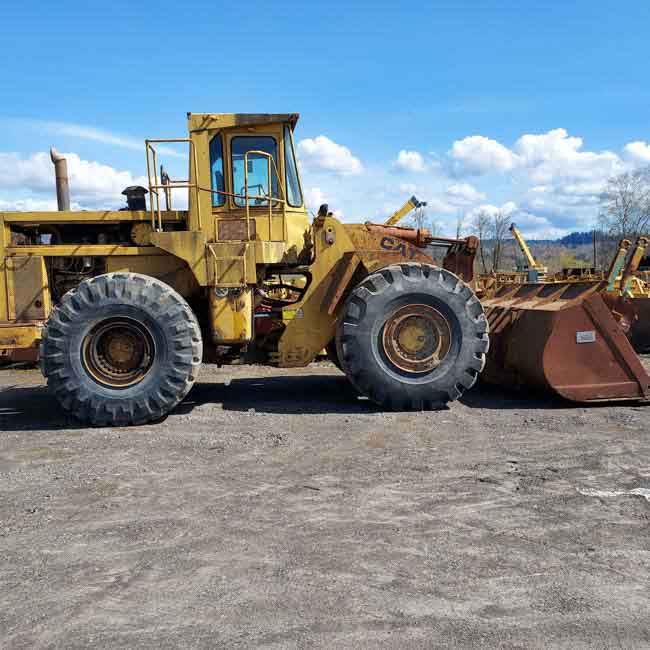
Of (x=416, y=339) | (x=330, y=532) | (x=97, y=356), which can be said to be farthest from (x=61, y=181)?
(x=330, y=532)

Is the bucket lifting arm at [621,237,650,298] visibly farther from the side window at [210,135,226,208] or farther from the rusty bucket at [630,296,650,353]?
the side window at [210,135,226,208]

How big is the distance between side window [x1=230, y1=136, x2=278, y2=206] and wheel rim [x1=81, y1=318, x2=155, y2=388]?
189 centimetres

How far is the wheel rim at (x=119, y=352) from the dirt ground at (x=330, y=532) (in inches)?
22.1

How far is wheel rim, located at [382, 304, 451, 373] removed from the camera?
23.3 feet

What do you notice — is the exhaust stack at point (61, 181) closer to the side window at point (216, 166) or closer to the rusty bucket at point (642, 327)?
the side window at point (216, 166)

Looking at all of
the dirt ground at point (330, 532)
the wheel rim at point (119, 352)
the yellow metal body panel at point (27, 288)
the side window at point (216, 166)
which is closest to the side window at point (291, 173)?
the side window at point (216, 166)

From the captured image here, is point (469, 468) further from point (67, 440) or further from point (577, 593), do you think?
point (67, 440)

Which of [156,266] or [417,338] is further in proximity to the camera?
[156,266]

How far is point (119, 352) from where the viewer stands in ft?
22.5

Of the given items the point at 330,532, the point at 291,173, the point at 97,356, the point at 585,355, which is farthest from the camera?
the point at 291,173

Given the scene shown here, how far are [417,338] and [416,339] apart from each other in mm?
17

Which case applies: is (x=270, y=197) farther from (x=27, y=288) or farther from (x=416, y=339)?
(x=27, y=288)

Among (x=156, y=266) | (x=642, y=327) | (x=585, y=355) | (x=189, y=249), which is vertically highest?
(x=189, y=249)

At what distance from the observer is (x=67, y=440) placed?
6223 mm
